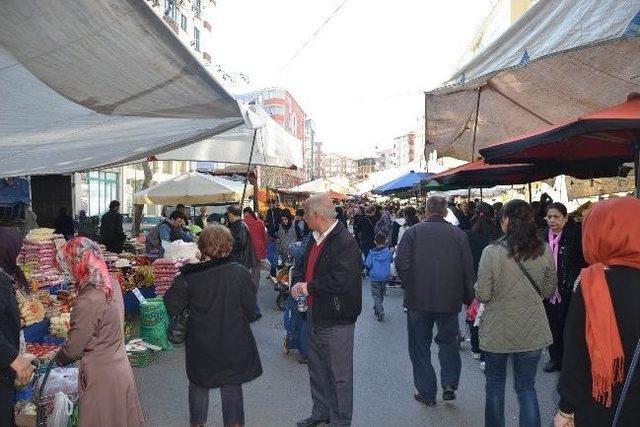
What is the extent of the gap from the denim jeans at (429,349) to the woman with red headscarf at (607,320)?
260cm

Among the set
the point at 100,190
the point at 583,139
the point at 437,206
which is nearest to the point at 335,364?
the point at 437,206

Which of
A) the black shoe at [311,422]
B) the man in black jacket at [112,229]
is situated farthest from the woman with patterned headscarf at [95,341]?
the man in black jacket at [112,229]

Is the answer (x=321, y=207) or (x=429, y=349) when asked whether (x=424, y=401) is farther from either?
(x=321, y=207)

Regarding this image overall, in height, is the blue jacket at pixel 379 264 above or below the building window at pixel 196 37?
below

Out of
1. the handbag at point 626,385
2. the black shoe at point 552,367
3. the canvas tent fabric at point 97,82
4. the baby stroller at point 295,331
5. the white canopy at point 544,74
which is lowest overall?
the black shoe at point 552,367

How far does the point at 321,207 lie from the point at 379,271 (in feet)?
15.8

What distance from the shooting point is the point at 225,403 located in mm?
3758

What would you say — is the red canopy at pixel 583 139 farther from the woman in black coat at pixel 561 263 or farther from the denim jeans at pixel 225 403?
the denim jeans at pixel 225 403

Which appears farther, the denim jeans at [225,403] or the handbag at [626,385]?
the denim jeans at [225,403]

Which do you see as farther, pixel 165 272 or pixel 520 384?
pixel 165 272

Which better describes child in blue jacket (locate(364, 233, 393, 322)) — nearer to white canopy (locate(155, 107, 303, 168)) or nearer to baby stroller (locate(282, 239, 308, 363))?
baby stroller (locate(282, 239, 308, 363))

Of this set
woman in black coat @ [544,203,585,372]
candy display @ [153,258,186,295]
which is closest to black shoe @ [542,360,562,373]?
woman in black coat @ [544,203,585,372]

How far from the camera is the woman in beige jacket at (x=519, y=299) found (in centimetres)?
369

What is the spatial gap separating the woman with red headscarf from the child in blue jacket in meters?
6.42
